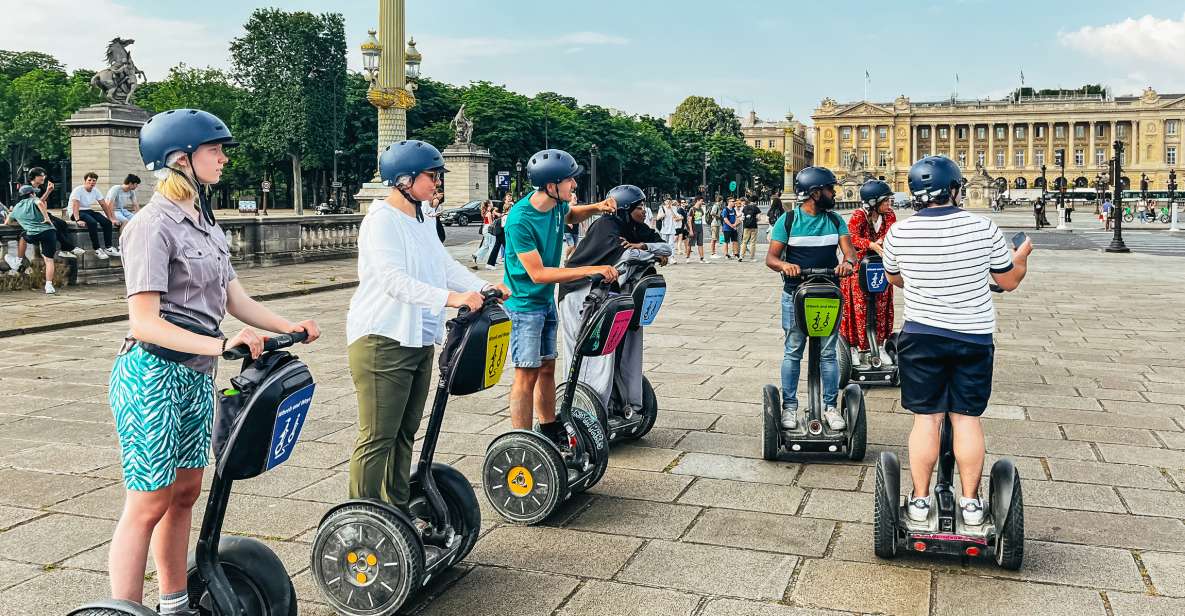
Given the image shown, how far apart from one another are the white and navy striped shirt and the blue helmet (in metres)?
2.82

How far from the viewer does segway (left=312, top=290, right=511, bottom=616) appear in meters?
4.04

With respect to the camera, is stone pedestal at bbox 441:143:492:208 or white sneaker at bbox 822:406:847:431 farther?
stone pedestal at bbox 441:143:492:208

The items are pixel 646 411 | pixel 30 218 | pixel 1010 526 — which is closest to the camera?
pixel 1010 526

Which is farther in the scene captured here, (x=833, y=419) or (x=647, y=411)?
(x=647, y=411)

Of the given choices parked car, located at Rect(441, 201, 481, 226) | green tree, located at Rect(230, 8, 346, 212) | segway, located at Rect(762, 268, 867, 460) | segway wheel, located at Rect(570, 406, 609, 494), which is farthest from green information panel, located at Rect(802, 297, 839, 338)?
→ green tree, located at Rect(230, 8, 346, 212)

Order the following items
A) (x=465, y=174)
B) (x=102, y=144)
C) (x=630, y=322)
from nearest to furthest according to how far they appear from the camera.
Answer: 1. (x=630, y=322)
2. (x=102, y=144)
3. (x=465, y=174)

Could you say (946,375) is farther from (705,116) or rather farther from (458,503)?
(705,116)

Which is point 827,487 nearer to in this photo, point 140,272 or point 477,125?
point 140,272

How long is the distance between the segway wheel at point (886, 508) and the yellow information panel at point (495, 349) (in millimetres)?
1724

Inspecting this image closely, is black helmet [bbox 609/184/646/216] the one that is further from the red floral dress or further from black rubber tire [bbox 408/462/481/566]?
the red floral dress

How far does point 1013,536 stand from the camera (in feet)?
14.7

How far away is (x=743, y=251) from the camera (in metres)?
28.6

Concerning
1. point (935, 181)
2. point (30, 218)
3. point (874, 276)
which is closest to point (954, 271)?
point (935, 181)

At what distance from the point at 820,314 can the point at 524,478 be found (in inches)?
79.9
